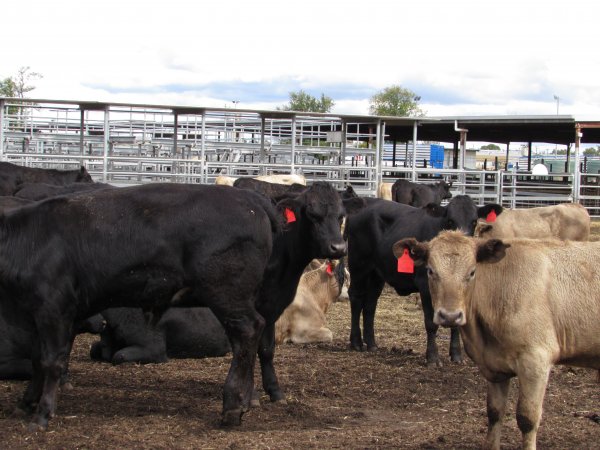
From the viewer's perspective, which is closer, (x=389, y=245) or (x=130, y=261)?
(x=130, y=261)

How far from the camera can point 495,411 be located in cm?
577

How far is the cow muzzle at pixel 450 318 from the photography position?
5469mm

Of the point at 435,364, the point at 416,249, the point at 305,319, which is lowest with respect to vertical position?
the point at 435,364

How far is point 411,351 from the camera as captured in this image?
31.9ft

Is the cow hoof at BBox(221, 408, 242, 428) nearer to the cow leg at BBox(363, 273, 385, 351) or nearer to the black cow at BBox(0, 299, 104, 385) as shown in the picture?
the black cow at BBox(0, 299, 104, 385)

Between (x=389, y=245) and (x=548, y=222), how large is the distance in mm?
9785

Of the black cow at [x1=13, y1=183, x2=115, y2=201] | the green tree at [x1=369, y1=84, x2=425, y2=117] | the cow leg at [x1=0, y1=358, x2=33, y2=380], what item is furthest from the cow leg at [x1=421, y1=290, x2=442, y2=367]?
the green tree at [x1=369, y1=84, x2=425, y2=117]

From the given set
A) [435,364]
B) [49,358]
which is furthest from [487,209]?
[49,358]

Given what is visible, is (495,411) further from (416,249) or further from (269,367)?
(269,367)

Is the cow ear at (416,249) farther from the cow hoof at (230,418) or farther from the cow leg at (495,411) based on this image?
the cow hoof at (230,418)

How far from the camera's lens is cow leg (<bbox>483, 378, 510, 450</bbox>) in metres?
5.73

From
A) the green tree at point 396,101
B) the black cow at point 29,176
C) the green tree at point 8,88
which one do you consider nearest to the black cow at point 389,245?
the black cow at point 29,176

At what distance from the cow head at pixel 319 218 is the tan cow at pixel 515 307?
4.86ft

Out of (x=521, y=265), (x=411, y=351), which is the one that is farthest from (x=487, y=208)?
(x=521, y=265)
